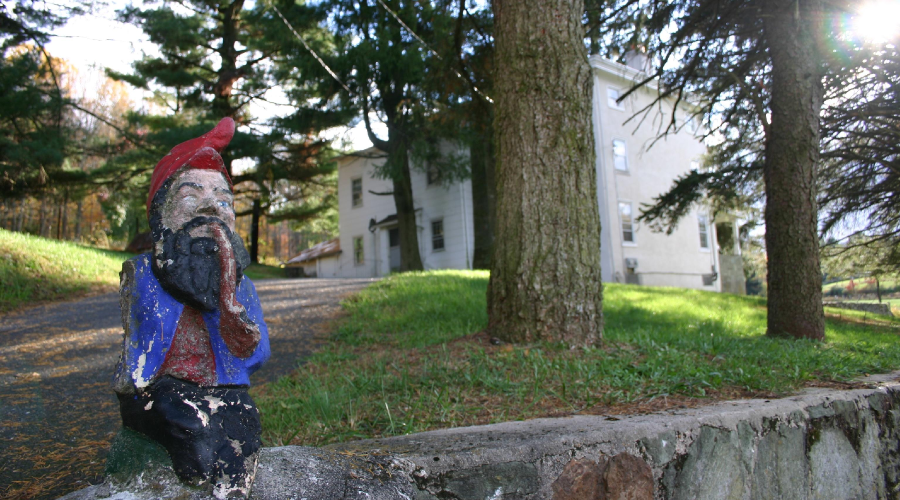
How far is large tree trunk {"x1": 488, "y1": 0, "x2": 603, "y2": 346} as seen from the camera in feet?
14.2

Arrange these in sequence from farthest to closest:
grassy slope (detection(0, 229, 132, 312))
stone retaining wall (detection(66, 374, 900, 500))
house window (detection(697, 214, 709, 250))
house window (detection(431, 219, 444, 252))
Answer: house window (detection(697, 214, 709, 250)) < house window (detection(431, 219, 444, 252)) < grassy slope (detection(0, 229, 132, 312)) < stone retaining wall (detection(66, 374, 900, 500))

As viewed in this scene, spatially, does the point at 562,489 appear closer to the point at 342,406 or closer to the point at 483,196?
the point at 342,406

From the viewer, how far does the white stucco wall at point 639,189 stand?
1836 cm

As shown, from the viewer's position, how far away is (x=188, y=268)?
1.61 metres

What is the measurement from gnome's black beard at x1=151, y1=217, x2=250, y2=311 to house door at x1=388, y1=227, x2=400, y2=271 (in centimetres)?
2120

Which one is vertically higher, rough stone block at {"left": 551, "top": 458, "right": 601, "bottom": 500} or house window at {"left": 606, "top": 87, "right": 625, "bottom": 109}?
house window at {"left": 606, "top": 87, "right": 625, "bottom": 109}

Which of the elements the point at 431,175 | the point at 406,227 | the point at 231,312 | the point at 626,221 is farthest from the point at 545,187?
the point at 431,175

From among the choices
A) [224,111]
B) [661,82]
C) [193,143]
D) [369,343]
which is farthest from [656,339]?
[224,111]

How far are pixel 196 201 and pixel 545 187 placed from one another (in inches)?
124

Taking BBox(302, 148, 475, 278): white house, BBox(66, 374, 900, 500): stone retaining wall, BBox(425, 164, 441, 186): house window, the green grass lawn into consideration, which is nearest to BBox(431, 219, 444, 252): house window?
BBox(302, 148, 475, 278): white house

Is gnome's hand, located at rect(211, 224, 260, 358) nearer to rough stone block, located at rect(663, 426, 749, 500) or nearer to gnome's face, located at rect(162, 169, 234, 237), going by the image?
gnome's face, located at rect(162, 169, 234, 237)

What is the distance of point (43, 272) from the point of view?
8672 millimetres

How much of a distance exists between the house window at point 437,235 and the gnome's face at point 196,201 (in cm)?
1950

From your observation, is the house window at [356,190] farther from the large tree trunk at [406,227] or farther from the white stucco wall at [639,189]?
the white stucco wall at [639,189]
